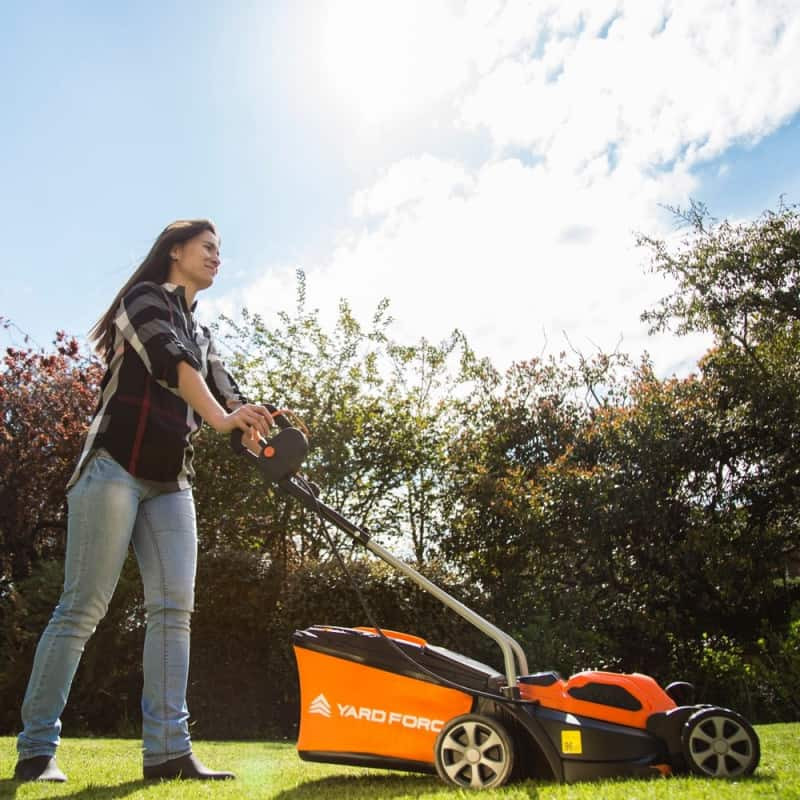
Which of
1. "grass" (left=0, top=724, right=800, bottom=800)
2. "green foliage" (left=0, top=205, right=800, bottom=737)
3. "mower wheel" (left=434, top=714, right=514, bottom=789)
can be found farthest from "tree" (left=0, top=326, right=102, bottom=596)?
"mower wheel" (left=434, top=714, right=514, bottom=789)

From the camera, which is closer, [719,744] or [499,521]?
[719,744]

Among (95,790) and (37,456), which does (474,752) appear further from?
(37,456)

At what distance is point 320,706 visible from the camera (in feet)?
9.41

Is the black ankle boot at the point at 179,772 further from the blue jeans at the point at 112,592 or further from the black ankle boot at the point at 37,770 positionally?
the black ankle boot at the point at 37,770

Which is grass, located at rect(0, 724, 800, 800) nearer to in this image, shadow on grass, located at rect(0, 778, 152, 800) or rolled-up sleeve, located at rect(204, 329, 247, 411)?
shadow on grass, located at rect(0, 778, 152, 800)

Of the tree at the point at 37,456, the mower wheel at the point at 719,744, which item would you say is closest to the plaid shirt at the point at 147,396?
the mower wheel at the point at 719,744

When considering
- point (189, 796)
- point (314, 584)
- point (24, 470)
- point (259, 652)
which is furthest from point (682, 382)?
point (189, 796)

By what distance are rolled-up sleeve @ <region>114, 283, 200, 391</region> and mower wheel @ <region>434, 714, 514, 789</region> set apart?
1.40 metres

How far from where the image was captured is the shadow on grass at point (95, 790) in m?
2.37

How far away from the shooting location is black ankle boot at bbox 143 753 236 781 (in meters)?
2.74

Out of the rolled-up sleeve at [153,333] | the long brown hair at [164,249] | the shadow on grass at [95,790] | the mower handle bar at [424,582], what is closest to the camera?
the shadow on grass at [95,790]

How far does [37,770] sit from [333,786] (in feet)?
2.95

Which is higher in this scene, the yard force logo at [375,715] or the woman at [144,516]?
the woman at [144,516]

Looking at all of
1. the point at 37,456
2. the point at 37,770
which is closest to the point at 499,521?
the point at 37,456
